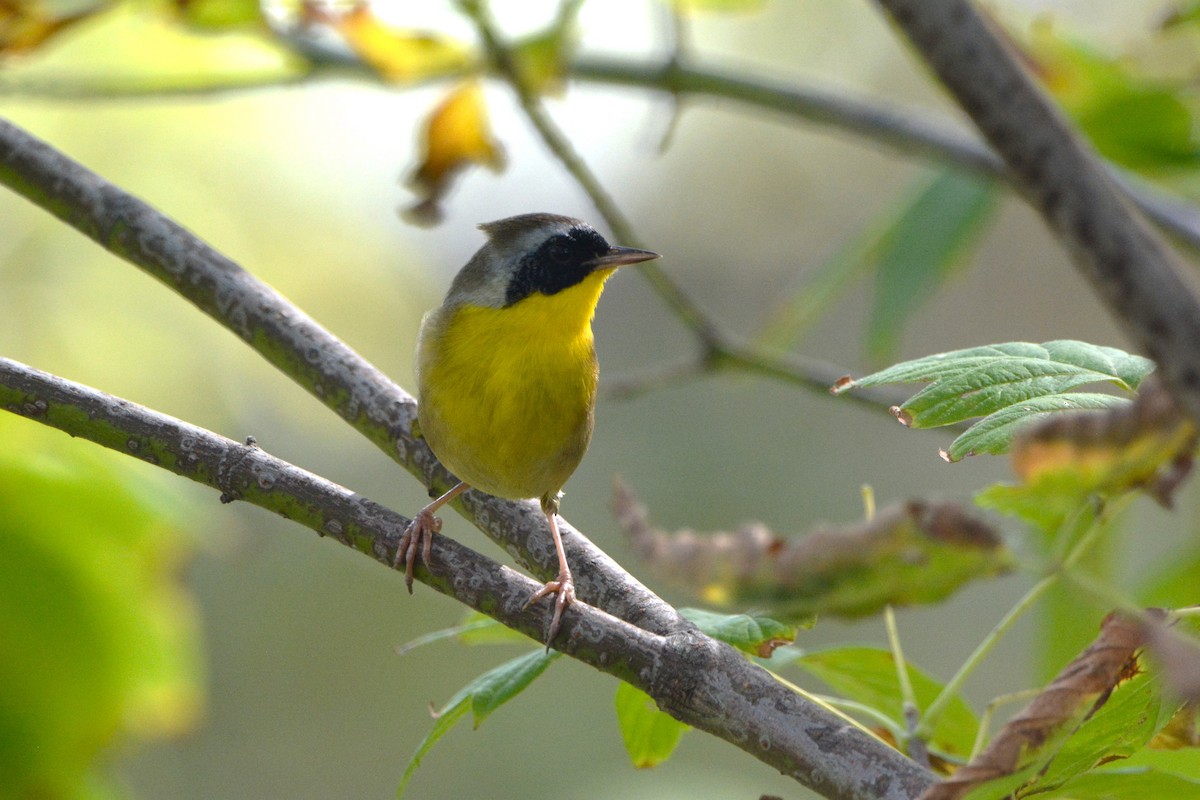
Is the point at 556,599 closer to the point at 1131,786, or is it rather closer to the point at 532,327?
the point at 1131,786

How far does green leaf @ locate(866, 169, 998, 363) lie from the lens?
3.82m

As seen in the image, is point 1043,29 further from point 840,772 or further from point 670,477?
point 670,477

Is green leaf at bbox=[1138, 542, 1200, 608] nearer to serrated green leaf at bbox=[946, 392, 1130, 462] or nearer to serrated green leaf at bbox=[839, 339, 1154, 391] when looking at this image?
serrated green leaf at bbox=[839, 339, 1154, 391]

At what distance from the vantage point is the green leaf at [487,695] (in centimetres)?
176

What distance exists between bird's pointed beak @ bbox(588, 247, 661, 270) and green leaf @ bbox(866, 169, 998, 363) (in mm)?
859

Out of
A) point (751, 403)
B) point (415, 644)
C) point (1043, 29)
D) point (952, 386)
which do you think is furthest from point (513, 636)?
point (751, 403)

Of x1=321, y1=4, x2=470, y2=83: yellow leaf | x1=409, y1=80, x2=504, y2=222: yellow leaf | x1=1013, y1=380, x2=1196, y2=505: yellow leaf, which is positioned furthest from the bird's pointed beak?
x1=1013, y1=380, x2=1196, y2=505: yellow leaf

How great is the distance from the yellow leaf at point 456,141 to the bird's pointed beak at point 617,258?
44 cm

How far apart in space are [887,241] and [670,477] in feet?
29.6

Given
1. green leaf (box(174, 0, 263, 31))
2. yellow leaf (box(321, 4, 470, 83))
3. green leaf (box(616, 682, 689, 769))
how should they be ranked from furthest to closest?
yellow leaf (box(321, 4, 470, 83))
green leaf (box(174, 0, 263, 31))
green leaf (box(616, 682, 689, 769))

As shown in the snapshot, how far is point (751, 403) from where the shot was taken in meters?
14.2

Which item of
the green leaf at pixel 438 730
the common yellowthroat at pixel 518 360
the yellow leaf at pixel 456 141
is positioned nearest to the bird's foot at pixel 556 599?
the green leaf at pixel 438 730

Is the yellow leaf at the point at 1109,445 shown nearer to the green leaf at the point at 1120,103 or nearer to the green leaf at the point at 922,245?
the green leaf at the point at 922,245

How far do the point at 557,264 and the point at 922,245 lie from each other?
4.05ft
